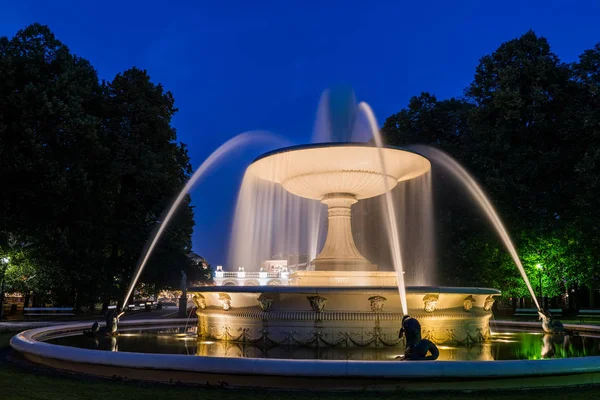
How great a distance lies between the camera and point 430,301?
10.4 m

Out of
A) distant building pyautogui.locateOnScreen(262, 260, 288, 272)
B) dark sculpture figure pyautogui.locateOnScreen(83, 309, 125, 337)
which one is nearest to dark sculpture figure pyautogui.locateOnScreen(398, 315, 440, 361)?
dark sculpture figure pyautogui.locateOnScreen(83, 309, 125, 337)

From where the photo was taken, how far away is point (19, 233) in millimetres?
26297

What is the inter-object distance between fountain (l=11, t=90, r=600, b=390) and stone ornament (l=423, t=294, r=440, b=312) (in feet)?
0.08

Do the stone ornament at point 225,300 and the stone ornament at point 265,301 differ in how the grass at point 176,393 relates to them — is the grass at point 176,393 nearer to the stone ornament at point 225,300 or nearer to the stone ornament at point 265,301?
the stone ornament at point 265,301

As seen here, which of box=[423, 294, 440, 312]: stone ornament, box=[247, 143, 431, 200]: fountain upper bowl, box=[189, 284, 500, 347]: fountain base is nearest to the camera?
box=[189, 284, 500, 347]: fountain base

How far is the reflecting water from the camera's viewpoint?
9.02 meters

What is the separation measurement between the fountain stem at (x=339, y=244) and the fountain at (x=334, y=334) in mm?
30

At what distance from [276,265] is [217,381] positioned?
86.5 m

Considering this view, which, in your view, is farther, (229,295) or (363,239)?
(363,239)

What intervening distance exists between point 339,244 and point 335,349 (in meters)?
4.37

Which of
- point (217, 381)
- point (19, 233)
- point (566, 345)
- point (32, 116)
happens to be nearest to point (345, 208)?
point (566, 345)

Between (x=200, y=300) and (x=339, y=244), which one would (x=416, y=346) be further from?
(x=339, y=244)

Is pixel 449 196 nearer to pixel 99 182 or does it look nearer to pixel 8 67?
pixel 99 182

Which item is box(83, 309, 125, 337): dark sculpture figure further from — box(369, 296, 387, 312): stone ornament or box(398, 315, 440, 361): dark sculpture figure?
box(398, 315, 440, 361): dark sculpture figure
